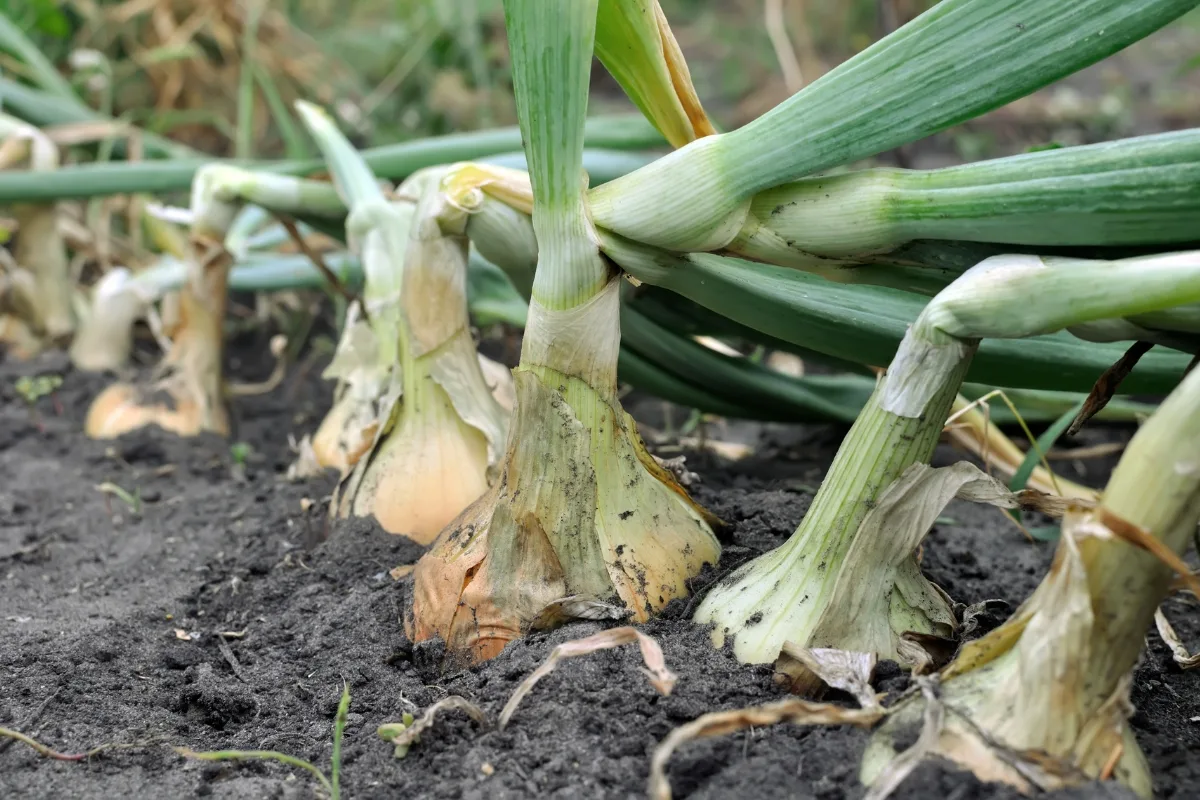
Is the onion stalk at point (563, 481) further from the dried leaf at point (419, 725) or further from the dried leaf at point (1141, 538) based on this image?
the dried leaf at point (1141, 538)

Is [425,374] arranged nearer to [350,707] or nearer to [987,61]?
[350,707]

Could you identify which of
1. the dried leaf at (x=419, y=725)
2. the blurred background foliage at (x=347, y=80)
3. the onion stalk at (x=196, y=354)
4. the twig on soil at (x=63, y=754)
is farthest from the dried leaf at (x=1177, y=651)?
the blurred background foliage at (x=347, y=80)

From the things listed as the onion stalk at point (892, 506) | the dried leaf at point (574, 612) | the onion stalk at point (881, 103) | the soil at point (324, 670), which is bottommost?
the soil at point (324, 670)

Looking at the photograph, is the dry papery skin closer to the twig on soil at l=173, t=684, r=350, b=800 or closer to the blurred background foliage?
the twig on soil at l=173, t=684, r=350, b=800

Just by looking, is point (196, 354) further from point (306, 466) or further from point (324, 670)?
point (324, 670)

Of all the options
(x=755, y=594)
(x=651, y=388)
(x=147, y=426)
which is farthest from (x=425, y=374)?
(x=147, y=426)

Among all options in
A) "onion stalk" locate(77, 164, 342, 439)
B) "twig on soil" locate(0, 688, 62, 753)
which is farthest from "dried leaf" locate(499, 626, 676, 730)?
"onion stalk" locate(77, 164, 342, 439)
